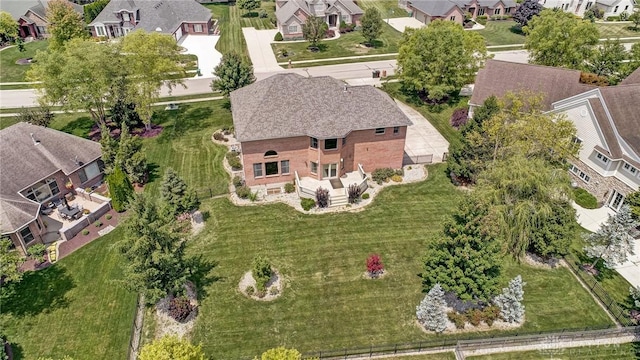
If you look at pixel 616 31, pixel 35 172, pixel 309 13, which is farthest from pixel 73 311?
pixel 616 31

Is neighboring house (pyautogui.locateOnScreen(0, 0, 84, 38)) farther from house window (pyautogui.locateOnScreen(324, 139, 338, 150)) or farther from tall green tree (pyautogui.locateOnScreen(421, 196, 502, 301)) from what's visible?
tall green tree (pyautogui.locateOnScreen(421, 196, 502, 301))

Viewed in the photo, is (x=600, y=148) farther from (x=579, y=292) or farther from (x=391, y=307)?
(x=391, y=307)

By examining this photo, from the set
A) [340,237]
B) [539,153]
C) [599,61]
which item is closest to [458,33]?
[599,61]

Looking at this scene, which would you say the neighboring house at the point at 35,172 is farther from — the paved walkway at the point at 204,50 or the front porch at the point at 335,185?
the paved walkway at the point at 204,50

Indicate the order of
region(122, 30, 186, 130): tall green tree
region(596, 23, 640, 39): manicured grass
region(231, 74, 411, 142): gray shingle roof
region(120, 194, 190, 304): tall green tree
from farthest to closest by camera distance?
region(596, 23, 640, 39): manicured grass < region(122, 30, 186, 130): tall green tree < region(231, 74, 411, 142): gray shingle roof < region(120, 194, 190, 304): tall green tree

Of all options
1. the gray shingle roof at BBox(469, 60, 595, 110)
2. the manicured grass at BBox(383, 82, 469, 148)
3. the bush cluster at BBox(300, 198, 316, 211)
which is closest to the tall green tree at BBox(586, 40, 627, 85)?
the gray shingle roof at BBox(469, 60, 595, 110)

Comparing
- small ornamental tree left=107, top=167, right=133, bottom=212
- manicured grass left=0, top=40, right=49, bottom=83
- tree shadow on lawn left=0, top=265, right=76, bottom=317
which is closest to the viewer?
tree shadow on lawn left=0, top=265, right=76, bottom=317

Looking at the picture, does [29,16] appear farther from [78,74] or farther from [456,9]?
[456,9]
